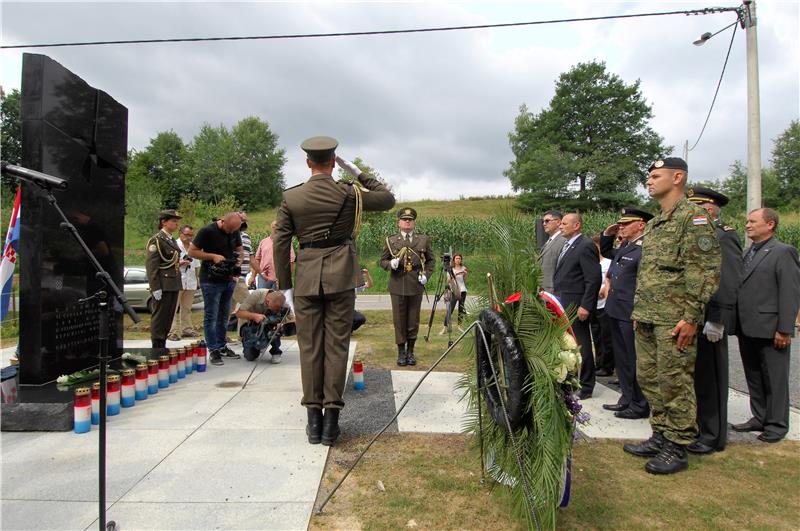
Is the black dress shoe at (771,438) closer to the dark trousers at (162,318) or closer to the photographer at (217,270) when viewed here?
the photographer at (217,270)

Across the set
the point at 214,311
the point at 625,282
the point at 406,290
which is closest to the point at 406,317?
the point at 406,290

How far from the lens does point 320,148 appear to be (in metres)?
3.54

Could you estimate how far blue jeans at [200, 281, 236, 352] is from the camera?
6109 millimetres

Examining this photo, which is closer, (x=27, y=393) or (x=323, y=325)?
(x=323, y=325)

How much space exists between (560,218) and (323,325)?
10.7ft

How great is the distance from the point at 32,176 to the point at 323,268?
70.4 inches

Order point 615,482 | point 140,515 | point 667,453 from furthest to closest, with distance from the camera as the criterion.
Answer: point 667,453 < point 615,482 < point 140,515

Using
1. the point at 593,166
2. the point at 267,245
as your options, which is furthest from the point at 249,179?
the point at 267,245

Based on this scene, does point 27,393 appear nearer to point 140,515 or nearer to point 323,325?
point 140,515

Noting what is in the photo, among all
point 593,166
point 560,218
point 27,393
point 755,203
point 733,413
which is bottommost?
point 733,413

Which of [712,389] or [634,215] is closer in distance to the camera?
[712,389]

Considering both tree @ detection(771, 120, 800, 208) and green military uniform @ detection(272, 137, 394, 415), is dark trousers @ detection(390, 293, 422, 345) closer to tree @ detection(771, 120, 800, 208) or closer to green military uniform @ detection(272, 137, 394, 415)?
green military uniform @ detection(272, 137, 394, 415)

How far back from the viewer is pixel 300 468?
300cm

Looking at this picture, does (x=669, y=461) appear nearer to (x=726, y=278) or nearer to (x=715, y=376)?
(x=715, y=376)
